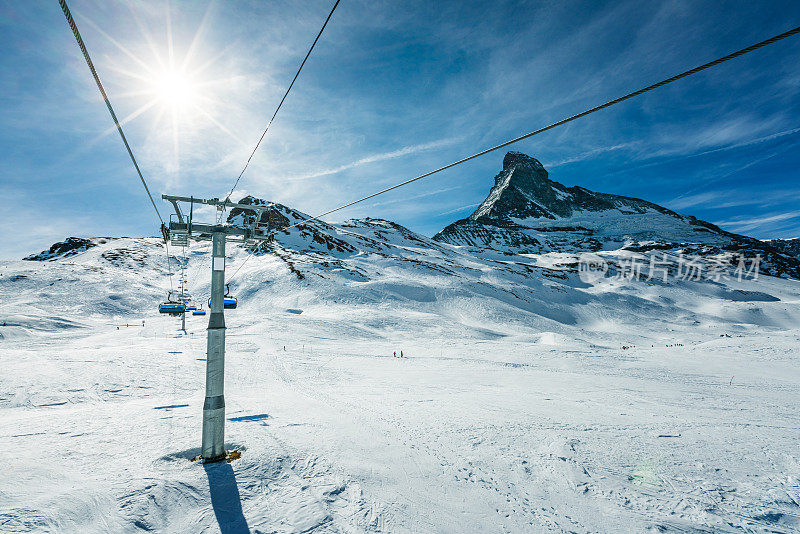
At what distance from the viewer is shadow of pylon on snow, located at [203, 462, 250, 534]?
485cm

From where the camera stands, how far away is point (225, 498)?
5445mm

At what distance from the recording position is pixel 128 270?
7350 centimetres

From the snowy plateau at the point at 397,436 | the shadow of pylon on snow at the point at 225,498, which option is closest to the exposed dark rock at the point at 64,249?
the snowy plateau at the point at 397,436

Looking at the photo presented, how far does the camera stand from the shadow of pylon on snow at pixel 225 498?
4852 millimetres

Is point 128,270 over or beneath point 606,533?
over

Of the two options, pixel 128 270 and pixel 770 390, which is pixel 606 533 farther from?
pixel 128 270

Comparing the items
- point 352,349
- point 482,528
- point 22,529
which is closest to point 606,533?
point 482,528

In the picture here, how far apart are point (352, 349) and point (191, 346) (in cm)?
1281
